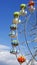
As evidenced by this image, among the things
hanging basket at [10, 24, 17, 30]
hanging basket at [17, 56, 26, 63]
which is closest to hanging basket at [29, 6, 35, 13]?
hanging basket at [10, 24, 17, 30]

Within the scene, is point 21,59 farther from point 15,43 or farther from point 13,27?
point 13,27

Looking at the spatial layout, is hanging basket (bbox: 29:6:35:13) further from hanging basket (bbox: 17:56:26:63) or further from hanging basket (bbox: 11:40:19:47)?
hanging basket (bbox: 17:56:26:63)

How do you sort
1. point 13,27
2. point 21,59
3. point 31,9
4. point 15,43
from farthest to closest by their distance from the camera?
1. point 31,9
2. point 13,27
3. point 15,43
4. point 21,59

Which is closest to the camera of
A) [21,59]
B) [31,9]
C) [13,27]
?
[21,59]

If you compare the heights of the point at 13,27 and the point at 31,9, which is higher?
the point at 31,9

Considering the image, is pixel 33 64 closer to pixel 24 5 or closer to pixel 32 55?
A: pixel 32 55

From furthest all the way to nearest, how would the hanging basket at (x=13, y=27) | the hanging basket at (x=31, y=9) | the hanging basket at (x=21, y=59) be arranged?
the hanging basket at (x=31, y=9)
the hanging basket at (x=13, y=27)
the hanging basket at (x=21, y=59)

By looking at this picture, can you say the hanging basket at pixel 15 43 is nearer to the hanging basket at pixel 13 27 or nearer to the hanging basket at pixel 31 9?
the hanging basket at pixel 13 27

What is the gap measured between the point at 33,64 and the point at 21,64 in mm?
1366

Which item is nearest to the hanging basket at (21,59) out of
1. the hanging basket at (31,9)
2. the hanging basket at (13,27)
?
the hanging basket at (13,27)

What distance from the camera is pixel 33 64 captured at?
2167 cm

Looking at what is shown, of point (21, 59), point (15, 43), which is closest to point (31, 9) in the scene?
point (15, 43)

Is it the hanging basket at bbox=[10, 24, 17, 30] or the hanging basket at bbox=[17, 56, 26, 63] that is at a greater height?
the hanging basket at bbox=[10, 24, 17, 30]

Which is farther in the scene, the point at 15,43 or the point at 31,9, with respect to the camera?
the point at 31,9
